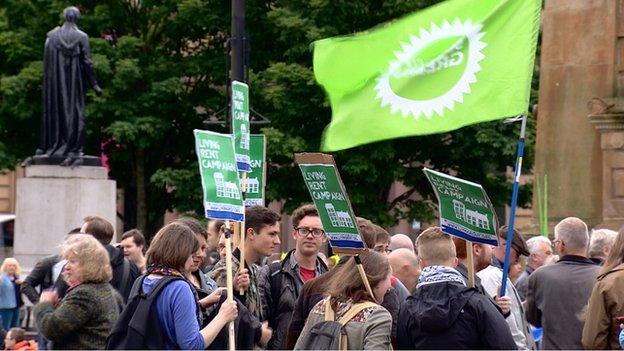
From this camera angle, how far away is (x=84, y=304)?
10023mm

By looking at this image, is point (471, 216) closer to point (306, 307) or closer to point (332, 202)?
point (332, 202)

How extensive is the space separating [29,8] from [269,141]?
23.8 feet

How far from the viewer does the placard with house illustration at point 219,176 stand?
9.80 meters

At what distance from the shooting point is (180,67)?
36.7m

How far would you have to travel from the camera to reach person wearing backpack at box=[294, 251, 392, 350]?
829 centimetres

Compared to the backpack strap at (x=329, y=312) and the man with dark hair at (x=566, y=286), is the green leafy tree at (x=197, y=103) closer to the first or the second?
the man with dark hair at (x=566, y=286)

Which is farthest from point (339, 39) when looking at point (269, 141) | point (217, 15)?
point (217, 15)

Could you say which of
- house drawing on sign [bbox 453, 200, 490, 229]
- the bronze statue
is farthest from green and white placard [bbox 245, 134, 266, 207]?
the bronze statue

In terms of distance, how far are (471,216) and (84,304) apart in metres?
2.48

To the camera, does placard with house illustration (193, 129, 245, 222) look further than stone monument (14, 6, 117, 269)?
No

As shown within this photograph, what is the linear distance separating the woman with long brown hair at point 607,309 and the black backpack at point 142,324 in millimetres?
2447

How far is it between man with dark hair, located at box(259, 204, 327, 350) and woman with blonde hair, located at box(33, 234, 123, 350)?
118 cm

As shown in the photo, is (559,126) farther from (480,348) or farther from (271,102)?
(480,348)

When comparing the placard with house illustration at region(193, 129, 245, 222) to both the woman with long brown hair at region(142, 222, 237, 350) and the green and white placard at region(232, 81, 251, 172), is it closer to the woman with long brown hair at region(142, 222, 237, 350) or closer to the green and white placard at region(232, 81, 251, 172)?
the woman with long brown hair at region(142, 222, 237, 350)
